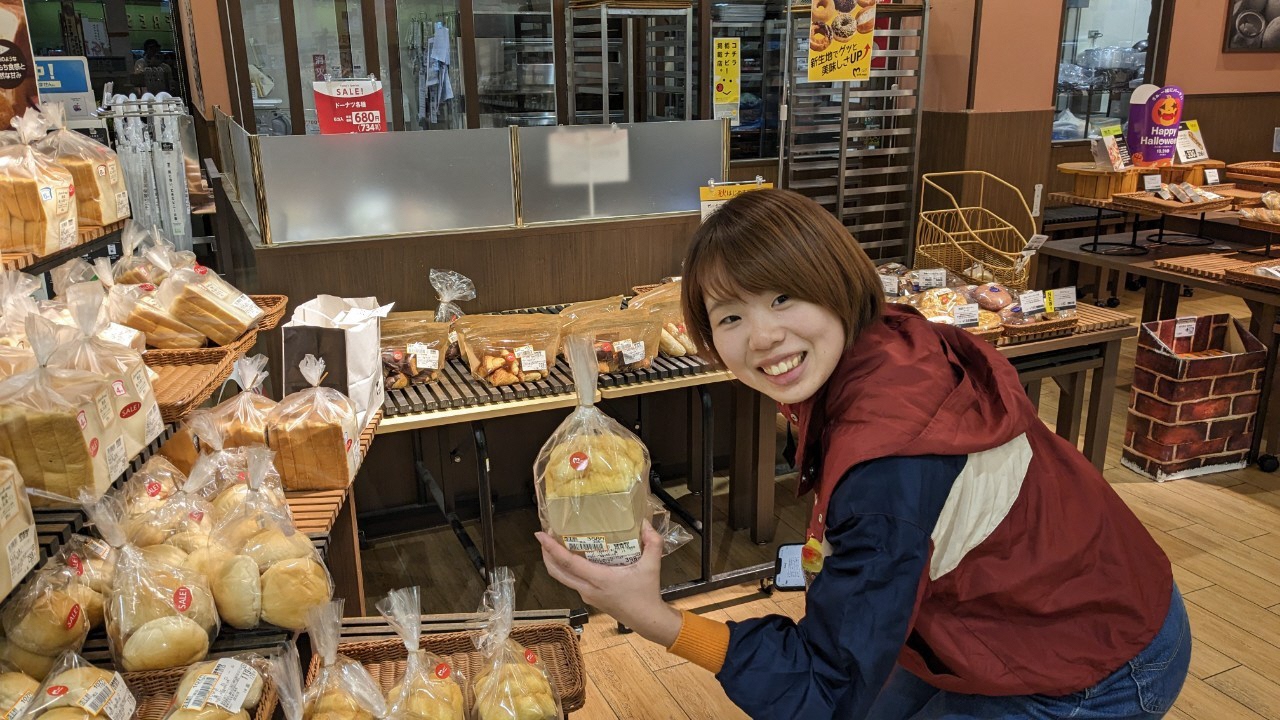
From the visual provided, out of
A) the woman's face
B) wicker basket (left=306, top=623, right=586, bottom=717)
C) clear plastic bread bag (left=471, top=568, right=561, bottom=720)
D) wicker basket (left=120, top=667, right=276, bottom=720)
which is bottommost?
wicker basket (left=306, top=623, right=586, bottom=717)

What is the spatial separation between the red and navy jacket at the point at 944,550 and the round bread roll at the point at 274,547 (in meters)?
0.75

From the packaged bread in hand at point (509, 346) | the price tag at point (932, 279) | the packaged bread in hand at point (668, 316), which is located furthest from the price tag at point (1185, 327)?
the packaged bread in hand at point (509, 346)

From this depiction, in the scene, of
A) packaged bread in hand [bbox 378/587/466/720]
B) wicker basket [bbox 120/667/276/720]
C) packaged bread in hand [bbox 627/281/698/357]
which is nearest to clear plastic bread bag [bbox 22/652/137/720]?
wicker basket [bbox 120/667/276/720]

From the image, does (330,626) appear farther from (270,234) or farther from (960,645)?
(270,234)

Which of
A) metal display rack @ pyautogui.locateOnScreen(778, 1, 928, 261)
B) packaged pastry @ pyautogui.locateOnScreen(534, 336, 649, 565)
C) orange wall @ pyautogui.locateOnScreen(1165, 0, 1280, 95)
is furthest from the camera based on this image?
orange wall @ pyautogui.locateOnScreen(1165, 0, 1280, 95)

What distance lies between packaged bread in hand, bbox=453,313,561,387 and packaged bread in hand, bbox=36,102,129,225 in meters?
1.06

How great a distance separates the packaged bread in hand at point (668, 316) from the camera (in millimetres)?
3027

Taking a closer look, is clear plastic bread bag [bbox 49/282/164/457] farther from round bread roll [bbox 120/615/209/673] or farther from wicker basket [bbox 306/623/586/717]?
wicker basket [bbox 306/623/586/717]

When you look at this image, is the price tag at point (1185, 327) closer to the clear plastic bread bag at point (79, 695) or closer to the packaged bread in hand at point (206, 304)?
the packaged bread in hand at point (206, 304)

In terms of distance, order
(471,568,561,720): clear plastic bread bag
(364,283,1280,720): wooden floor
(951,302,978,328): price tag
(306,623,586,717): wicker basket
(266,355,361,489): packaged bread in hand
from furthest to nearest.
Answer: (951,302,978,328): price tag, (364,283,1280,720): wooden floor, (266,355,361,489): packaged bread in hand, (306,623,586,717): wicker basket, (471,568,561,720): clear plastic bread bag

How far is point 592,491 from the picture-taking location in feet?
4.54

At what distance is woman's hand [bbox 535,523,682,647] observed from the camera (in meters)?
1.26

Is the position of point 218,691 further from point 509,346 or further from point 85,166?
point 509,346

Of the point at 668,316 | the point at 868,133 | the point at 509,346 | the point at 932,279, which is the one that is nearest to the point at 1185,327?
the point at 932,279
